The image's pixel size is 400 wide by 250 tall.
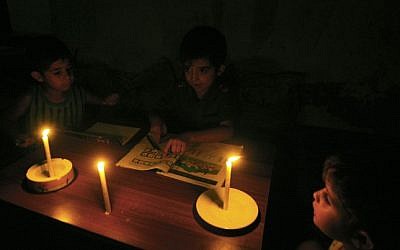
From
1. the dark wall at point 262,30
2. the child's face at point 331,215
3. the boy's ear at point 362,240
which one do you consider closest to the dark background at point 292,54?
the dark wall at point 262,30

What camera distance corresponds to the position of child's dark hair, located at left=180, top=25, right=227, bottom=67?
1.83 m

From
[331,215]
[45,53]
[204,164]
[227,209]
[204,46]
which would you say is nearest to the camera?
[331,215]

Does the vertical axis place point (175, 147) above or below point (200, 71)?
below

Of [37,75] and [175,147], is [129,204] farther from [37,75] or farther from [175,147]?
[37,75]

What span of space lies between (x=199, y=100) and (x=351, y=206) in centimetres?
144

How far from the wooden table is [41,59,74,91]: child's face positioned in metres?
0.59

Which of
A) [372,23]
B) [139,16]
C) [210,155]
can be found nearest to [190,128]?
[210,155]

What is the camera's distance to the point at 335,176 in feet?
3.49

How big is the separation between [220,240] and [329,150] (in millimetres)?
1780

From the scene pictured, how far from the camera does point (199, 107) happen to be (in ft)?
7.35

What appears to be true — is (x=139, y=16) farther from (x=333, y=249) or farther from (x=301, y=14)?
(x=333, y=249)

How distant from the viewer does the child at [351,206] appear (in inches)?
37.3

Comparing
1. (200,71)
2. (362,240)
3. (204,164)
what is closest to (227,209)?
(204,164)

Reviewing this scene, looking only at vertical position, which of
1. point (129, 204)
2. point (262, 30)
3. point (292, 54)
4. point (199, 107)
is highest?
point (262, 30)
